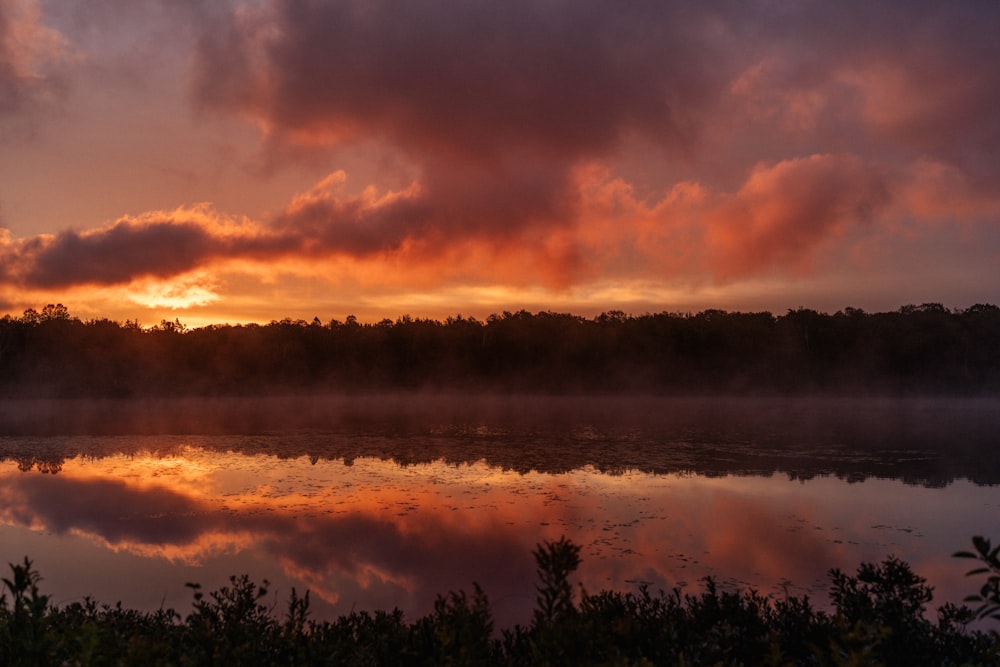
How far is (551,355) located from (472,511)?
8450 centimetres

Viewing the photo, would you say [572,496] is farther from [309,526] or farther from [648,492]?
[309,526]

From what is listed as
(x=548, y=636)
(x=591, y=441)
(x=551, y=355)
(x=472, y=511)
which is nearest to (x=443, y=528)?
(x=472, y=511)

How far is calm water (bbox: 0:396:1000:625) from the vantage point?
38.2ft

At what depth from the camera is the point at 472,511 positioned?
16844 mm

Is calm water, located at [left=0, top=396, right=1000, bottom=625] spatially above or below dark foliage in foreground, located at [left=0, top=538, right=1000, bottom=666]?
below

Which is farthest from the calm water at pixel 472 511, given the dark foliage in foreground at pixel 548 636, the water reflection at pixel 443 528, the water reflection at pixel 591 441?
the dark foliage in foreground at pixel 548 636

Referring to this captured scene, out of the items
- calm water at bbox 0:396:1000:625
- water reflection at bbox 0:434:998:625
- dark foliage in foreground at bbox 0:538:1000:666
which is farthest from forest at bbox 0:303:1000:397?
dark foliage in foreground at bbox 0:538:1000:666

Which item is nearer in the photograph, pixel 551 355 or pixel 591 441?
pixel 591 441

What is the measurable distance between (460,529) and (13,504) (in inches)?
515

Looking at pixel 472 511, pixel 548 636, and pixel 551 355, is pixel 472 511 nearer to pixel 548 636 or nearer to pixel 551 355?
pixel 548 636

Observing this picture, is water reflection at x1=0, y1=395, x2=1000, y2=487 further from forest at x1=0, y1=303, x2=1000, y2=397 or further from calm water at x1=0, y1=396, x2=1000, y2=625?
forest at x1=0, y1=303, x2=1000, y2=397

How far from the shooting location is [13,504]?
18.1 m

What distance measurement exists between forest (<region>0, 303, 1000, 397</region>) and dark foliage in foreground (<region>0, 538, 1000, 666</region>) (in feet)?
291

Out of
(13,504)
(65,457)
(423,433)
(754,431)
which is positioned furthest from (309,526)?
(754,431)
